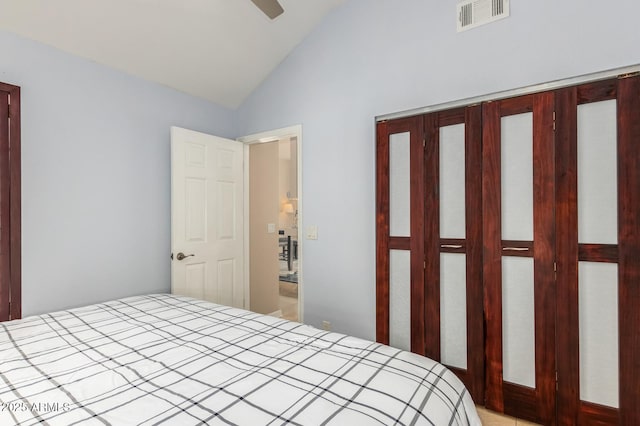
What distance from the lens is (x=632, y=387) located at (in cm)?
160

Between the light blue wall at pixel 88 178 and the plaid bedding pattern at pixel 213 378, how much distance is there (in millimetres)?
581

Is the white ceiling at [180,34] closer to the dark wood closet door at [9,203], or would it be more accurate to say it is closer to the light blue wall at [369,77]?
the light blue wall at [369,77]

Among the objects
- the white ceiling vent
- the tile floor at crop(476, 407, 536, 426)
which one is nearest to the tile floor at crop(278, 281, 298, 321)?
the tile floor at crop(476, 407, 536, 426)

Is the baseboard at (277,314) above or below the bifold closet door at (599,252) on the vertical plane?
below

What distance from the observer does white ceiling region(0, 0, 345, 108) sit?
2.11 m

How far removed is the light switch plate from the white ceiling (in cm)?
168

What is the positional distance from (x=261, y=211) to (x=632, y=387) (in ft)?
10.9

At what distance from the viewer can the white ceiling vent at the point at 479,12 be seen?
81.0 inches

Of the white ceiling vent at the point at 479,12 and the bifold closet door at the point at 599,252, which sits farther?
the white ceiling vent at the point at 479,12

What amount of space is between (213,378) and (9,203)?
6.40 feet

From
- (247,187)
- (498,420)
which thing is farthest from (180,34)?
(498,420)

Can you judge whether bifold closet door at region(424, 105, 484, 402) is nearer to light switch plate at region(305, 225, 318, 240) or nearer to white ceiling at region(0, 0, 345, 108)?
light switch plate at region(305, 225, 318, 240)

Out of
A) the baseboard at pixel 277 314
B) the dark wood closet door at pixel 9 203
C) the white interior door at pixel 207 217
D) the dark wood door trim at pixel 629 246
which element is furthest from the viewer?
the baseboard at pixel 277 314

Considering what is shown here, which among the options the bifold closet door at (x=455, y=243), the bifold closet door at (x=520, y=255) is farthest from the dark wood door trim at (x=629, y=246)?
the bifold closet door at (x=455, y=243)
